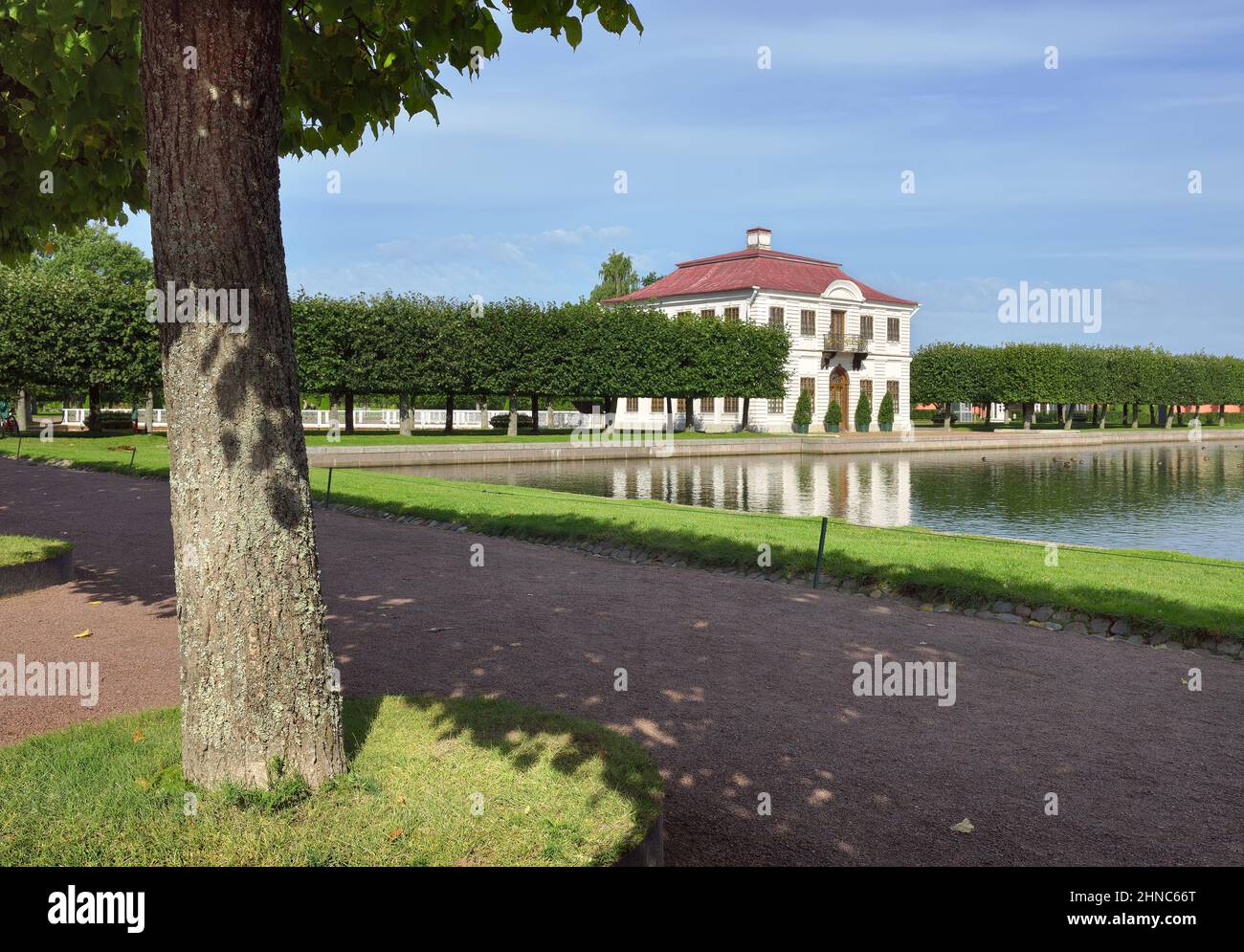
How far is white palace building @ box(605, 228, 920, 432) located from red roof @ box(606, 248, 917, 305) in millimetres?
83

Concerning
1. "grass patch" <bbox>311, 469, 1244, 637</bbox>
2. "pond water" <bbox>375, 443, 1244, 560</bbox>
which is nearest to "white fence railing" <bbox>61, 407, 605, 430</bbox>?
"pond water" <bbox>375, 443, 1244, 560</bbox>

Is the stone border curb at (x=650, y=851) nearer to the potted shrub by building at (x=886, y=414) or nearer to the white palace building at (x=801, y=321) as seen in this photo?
the white palace building at (x=801, y=321)

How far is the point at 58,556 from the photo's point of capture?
35.2ft

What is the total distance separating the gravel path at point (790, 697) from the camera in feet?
15.8

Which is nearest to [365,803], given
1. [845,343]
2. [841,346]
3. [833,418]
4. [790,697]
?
[790,697]

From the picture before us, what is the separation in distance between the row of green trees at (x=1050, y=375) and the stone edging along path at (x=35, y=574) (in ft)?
217

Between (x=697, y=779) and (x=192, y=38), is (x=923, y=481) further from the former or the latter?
(x=192, y=38)

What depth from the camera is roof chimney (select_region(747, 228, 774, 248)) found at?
67188 millimetres

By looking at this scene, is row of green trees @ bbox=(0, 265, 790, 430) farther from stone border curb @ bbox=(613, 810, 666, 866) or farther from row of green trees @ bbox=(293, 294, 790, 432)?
stone border curb @ bbox=(613, 810, 666, 866)

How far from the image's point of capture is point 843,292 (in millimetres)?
63500

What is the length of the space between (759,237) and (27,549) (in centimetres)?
6144

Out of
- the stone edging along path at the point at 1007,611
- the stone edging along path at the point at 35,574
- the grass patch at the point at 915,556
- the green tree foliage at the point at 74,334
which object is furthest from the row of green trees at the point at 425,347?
the stone edging along path at the point at 1007,611
